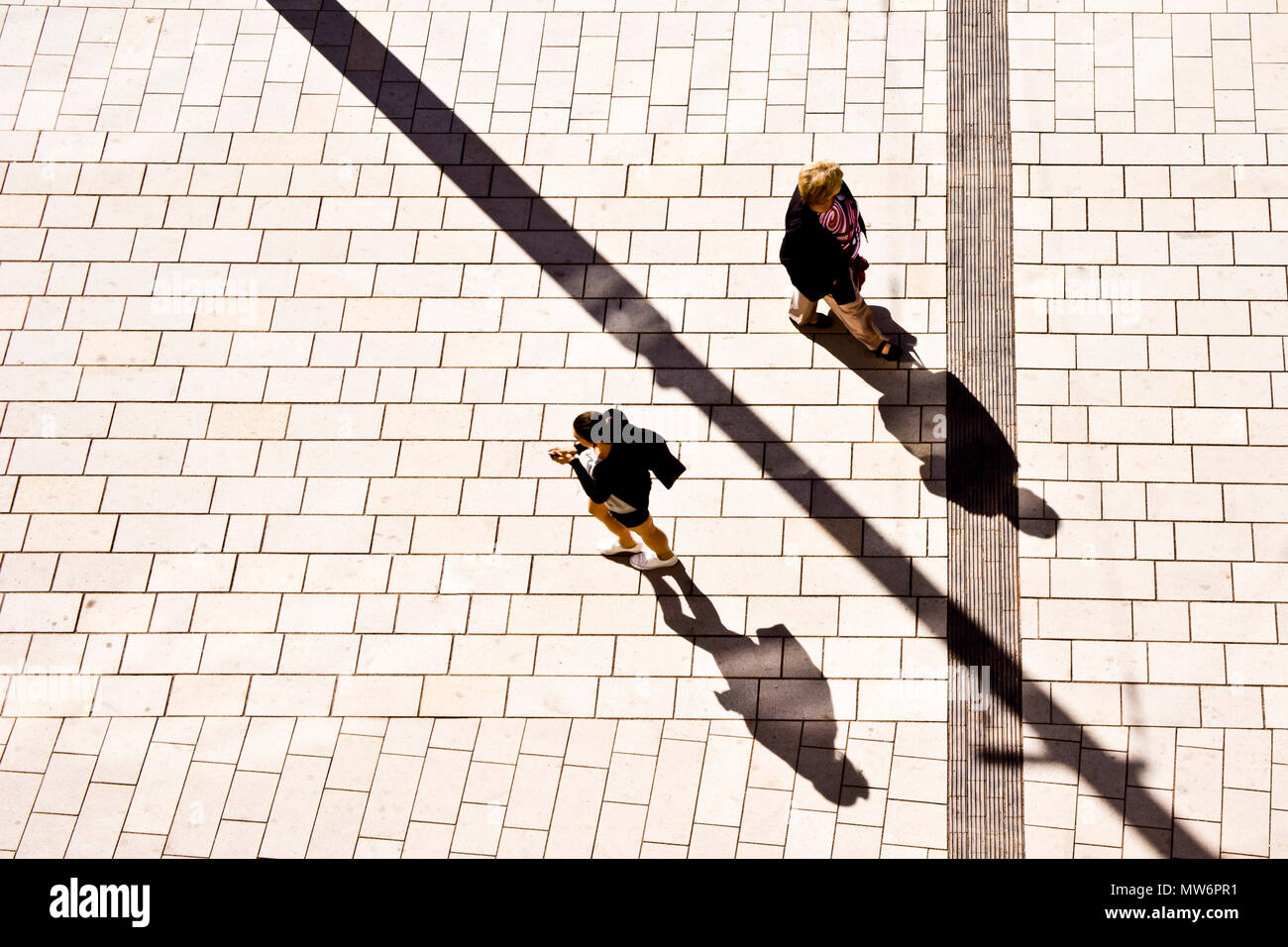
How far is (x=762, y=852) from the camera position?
6.46m

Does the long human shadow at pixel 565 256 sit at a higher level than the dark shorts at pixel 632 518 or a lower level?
higher

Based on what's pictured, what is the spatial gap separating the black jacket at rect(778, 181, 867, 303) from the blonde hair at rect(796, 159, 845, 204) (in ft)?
0.31

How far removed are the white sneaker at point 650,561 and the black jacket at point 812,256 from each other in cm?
192

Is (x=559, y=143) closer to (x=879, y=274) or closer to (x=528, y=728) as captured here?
(x=879, y=274)

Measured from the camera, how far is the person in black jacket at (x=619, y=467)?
599 centimetres

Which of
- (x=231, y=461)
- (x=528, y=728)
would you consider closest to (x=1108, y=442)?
(x=528, y=728)

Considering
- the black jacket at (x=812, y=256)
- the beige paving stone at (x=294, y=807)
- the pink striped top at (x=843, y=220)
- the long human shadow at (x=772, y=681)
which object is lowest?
the beige paving stone at (x=294, y=807)

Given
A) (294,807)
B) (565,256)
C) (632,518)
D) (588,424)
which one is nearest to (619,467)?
(588,424)

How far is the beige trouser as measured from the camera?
6984 mm

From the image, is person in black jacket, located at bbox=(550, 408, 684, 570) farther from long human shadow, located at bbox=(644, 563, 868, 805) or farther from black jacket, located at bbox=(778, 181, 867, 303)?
black jacket, located at bbox=(778, 181, 867, 303)

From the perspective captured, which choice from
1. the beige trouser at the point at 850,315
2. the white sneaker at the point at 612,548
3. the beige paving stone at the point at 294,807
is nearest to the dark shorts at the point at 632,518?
the white sneaker at the point at 612,548

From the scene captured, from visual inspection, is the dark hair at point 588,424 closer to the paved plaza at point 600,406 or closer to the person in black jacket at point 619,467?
the person in black jacket at point 619,467

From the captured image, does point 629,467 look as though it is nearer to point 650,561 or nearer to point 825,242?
point 650,561

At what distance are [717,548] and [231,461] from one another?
3.46 meters
